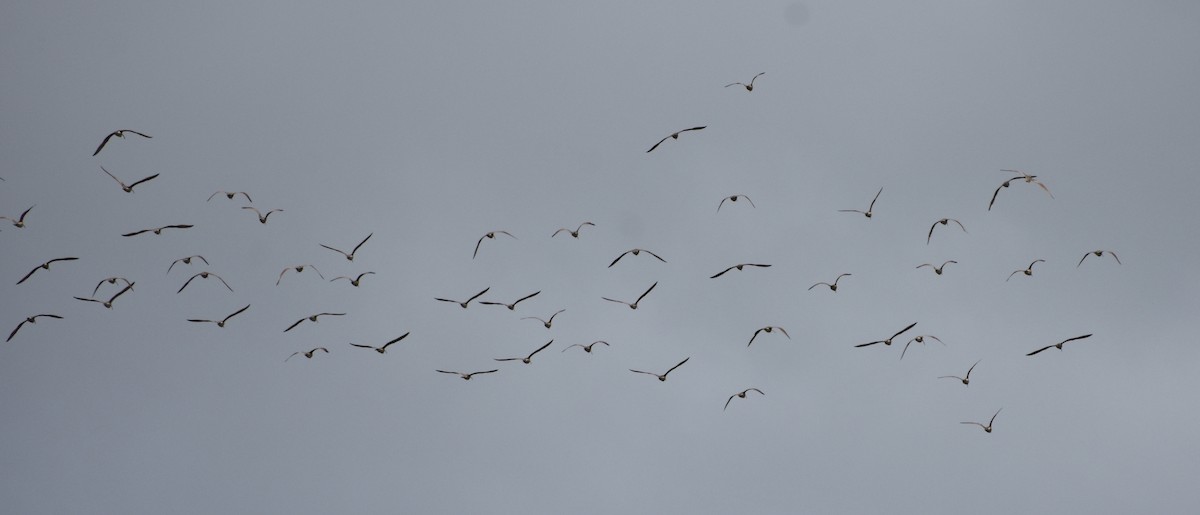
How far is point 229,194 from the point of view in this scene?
2397 inches

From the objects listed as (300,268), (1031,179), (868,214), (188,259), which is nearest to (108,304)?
(188,259)

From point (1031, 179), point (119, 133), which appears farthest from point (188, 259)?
point (1031, 179)

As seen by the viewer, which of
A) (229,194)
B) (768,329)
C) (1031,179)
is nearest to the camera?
(1031,179)

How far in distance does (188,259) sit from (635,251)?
785 inches

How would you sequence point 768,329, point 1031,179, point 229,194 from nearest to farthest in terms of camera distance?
1. point 1031,179
2. point 229,194
3. point 768,329

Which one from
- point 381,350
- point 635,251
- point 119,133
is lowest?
point 381,350

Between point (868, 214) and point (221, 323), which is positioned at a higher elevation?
point (868, 214)

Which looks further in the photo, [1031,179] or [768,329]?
[768,329]

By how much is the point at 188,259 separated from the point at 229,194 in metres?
6.19

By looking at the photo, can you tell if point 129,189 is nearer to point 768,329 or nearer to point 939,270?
point 768,329

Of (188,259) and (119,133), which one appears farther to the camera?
(188,259)

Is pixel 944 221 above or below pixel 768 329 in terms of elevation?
above

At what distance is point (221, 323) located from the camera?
212 ft

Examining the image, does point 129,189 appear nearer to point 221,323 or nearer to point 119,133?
point 119,133
